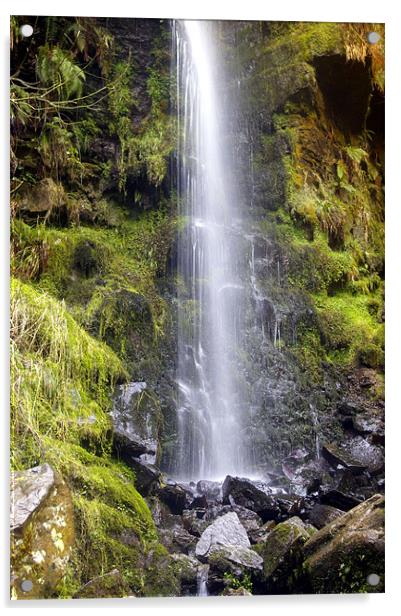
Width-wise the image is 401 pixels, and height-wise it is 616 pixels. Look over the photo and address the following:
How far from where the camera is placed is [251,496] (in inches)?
146

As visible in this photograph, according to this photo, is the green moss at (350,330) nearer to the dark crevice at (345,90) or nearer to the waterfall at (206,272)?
the waterfall at (206,272)

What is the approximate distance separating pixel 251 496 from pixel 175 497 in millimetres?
415

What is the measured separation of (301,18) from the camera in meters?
3.67

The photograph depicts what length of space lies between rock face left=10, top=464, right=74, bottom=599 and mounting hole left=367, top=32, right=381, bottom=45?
9.53 ft

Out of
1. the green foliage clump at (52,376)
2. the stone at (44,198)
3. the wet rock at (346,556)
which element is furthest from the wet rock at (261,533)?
the stone at (44,198)

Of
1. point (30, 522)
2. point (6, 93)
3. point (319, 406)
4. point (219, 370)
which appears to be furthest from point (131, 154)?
point (30, 522)

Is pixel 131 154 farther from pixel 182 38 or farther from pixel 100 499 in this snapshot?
pixel 100 499

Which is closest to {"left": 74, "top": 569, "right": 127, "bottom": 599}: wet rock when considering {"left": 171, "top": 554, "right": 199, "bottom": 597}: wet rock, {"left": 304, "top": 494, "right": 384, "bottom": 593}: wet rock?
{"left": 171, "top": 554, "right": 199, "bottom": 597}: wet rock

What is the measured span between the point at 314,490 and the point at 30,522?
4.92 feet

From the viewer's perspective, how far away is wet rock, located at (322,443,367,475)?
3.73 m

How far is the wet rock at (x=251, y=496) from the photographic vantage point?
3.67 m

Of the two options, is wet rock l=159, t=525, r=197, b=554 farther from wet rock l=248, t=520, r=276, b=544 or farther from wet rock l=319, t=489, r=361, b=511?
wet rock l=319, t=489, r=361, b=511

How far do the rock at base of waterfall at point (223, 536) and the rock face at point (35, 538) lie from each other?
2.25 feet

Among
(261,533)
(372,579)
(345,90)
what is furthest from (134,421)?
(345,90)
